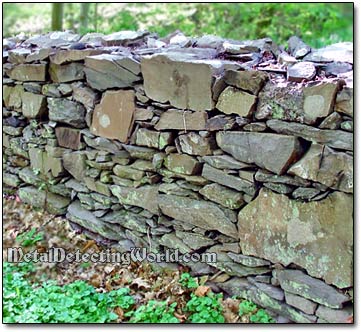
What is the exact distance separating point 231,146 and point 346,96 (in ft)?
2.50

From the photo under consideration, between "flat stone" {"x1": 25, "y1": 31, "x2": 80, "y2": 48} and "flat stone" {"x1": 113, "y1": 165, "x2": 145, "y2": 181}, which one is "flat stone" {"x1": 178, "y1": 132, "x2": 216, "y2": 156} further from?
"flat stone" {"x1": 25, "y1": 31, "x2": 80, "y2": 48}

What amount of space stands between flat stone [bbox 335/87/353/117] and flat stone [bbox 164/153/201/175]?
3.32ft

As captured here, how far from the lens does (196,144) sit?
117 inches

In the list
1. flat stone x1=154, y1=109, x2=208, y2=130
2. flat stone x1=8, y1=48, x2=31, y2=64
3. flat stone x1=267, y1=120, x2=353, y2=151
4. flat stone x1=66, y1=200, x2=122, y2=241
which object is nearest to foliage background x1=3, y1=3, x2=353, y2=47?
flat stone x1=8, y1=48, x2=31, y2=64

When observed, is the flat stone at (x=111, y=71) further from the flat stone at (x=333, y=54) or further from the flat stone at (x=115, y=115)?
the flat stone at (x=333, y=54)

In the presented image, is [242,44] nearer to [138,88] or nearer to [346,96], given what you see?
[138,88]

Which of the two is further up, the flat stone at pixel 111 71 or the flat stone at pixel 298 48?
the flat stone at pixel 298 48

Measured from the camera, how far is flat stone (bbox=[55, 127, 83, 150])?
380cm

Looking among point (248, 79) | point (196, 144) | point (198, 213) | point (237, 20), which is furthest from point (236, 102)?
point (237, 20)

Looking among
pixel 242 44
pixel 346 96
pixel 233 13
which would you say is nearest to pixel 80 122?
pixel 242 44

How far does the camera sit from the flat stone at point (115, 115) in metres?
3.32

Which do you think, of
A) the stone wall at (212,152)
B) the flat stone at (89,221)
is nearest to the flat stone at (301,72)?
the stone wall at (212,152)

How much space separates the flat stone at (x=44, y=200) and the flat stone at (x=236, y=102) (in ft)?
6.33

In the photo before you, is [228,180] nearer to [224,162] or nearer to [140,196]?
[224,162]
